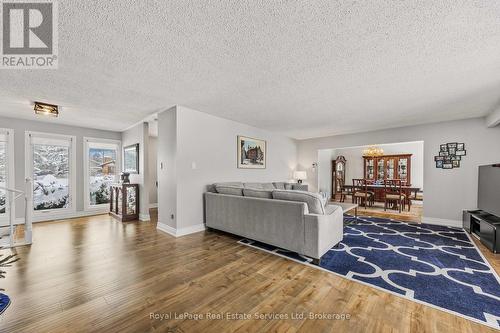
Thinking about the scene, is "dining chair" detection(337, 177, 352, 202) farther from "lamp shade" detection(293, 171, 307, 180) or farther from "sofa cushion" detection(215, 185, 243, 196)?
"sofa cushion" detection(215, 185, 243, 196)

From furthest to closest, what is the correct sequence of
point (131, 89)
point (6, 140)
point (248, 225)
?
1. point (6, 140)
2. point (248, 225)
3. point (131, 89)

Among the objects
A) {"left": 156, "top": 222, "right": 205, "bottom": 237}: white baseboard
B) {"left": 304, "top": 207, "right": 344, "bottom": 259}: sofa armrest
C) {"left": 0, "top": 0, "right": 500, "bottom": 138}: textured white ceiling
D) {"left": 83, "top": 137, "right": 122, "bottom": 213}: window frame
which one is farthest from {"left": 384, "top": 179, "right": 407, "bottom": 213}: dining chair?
{"left": 83, "top": 137, "right": 122, "bottom": 213}: window frame

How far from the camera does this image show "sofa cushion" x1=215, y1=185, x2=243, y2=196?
12.0 feet

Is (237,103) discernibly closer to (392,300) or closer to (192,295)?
(192,295)

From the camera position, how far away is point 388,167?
8.66m

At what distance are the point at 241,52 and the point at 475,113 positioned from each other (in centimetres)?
490

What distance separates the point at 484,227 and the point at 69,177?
27.9ft

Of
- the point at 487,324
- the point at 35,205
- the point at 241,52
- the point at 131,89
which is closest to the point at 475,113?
the point at 487,324

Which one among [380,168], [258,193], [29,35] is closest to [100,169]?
[29,35]

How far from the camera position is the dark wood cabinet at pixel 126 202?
4793 millimetres

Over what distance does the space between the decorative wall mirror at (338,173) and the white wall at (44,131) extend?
8.42 meters

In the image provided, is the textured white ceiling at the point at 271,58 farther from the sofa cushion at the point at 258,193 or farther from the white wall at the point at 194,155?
the sofa cushion at the point at 258,193

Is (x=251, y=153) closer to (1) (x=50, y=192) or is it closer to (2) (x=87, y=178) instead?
(2) (x=87, y=178)

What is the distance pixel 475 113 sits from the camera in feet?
13.2
